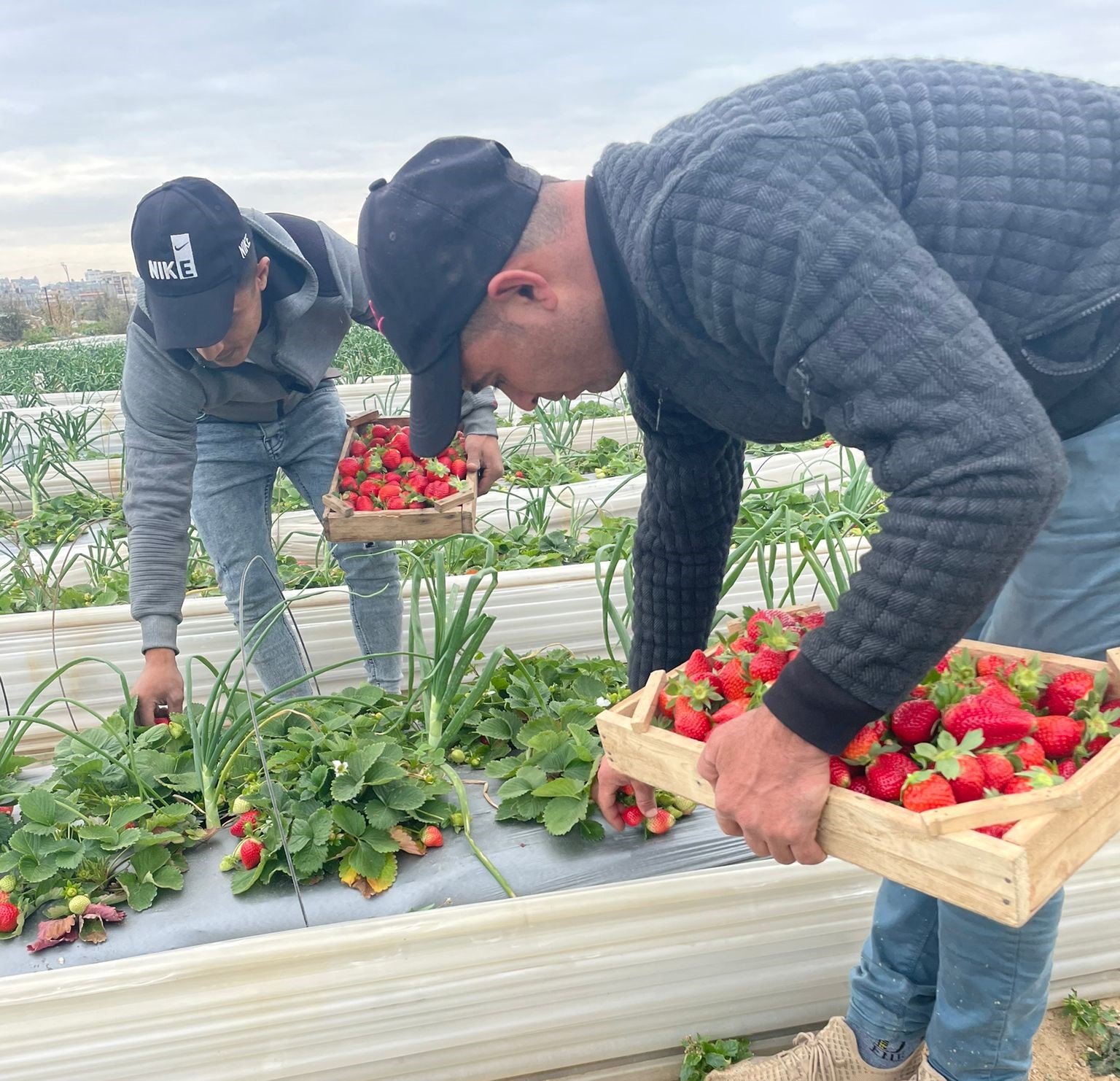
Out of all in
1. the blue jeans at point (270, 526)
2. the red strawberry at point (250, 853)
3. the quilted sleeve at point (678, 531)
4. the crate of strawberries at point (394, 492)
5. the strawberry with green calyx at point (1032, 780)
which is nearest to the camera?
the strawberry with green calyx at point (1032, 780)

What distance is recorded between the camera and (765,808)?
3.38ft

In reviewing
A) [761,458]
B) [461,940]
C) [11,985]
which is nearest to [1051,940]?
[461,940]

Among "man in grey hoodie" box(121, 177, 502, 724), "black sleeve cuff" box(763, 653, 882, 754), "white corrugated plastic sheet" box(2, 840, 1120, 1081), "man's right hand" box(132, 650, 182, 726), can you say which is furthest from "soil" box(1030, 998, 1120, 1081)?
"man's right hand" box(132, 650, 182, 726)

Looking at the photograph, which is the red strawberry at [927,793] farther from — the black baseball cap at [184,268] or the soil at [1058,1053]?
the black baseball cap at [184,268]

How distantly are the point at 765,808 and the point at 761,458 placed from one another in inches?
140

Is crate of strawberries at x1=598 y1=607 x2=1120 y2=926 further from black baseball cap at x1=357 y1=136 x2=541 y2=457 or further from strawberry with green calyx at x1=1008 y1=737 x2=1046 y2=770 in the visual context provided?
black baseball cap at x1=357 y1=136 x2=541 y2=457

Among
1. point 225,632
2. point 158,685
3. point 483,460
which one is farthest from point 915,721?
point 225,632

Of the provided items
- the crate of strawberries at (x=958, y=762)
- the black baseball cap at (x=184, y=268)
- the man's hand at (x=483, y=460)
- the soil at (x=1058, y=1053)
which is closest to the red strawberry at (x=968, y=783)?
the crate of strawberries at (x=958, y=762)

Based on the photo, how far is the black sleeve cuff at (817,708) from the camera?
3.09ft

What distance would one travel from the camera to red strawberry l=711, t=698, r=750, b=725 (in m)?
1.22

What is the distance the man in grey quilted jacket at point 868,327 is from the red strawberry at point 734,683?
0.22 metres

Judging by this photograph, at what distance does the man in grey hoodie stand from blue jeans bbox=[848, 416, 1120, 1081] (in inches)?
42.3

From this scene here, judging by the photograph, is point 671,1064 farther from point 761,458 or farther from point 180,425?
point 761,458

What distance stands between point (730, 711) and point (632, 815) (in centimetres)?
62
